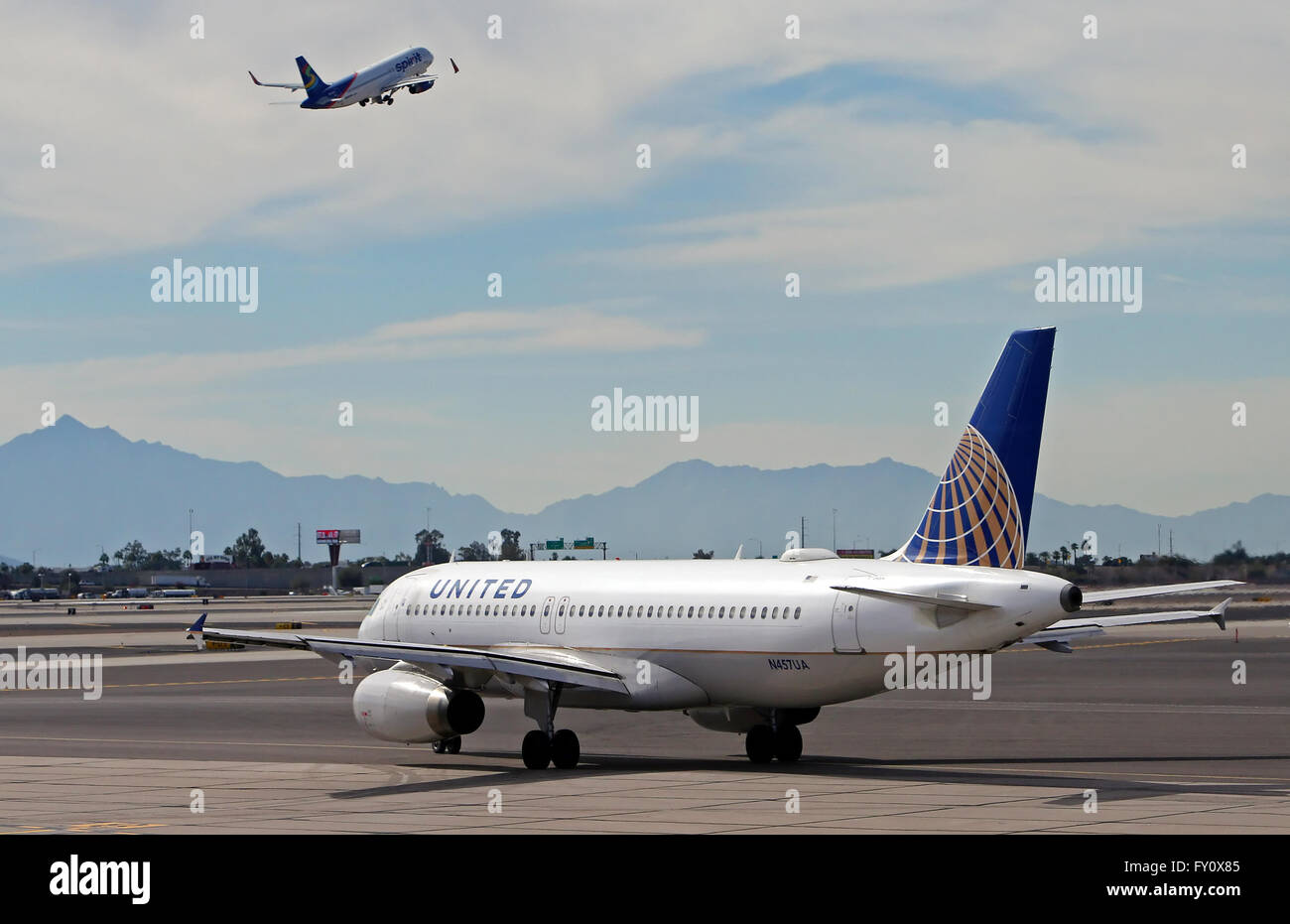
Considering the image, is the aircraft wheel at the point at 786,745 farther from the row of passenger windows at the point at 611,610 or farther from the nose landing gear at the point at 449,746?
the nose landing gear at the point at 449,746

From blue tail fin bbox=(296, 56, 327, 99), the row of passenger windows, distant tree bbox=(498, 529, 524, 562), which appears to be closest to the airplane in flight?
blue tail fin bbox=(296, 56, 327, 99)

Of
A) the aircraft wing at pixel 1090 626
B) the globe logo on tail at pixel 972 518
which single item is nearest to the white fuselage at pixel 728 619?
the globe logo on tail at pixel 972 518

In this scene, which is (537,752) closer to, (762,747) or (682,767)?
(682,767)

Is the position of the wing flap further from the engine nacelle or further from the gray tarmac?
the engine nacelle

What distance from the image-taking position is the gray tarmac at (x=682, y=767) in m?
26.2

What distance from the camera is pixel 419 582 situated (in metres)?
43.0

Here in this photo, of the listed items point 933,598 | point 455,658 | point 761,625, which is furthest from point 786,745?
point 455,658

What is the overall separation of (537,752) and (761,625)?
523cm

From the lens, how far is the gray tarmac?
2620 centimetres

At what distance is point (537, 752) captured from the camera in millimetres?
35188

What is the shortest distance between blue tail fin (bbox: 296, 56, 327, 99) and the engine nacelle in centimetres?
5642

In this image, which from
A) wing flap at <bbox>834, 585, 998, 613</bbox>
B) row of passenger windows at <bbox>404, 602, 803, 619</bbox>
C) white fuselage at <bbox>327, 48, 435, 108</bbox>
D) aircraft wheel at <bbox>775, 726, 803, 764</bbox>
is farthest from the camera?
white fuselage at <bbox>327, 48, 435, 108</bbox>
